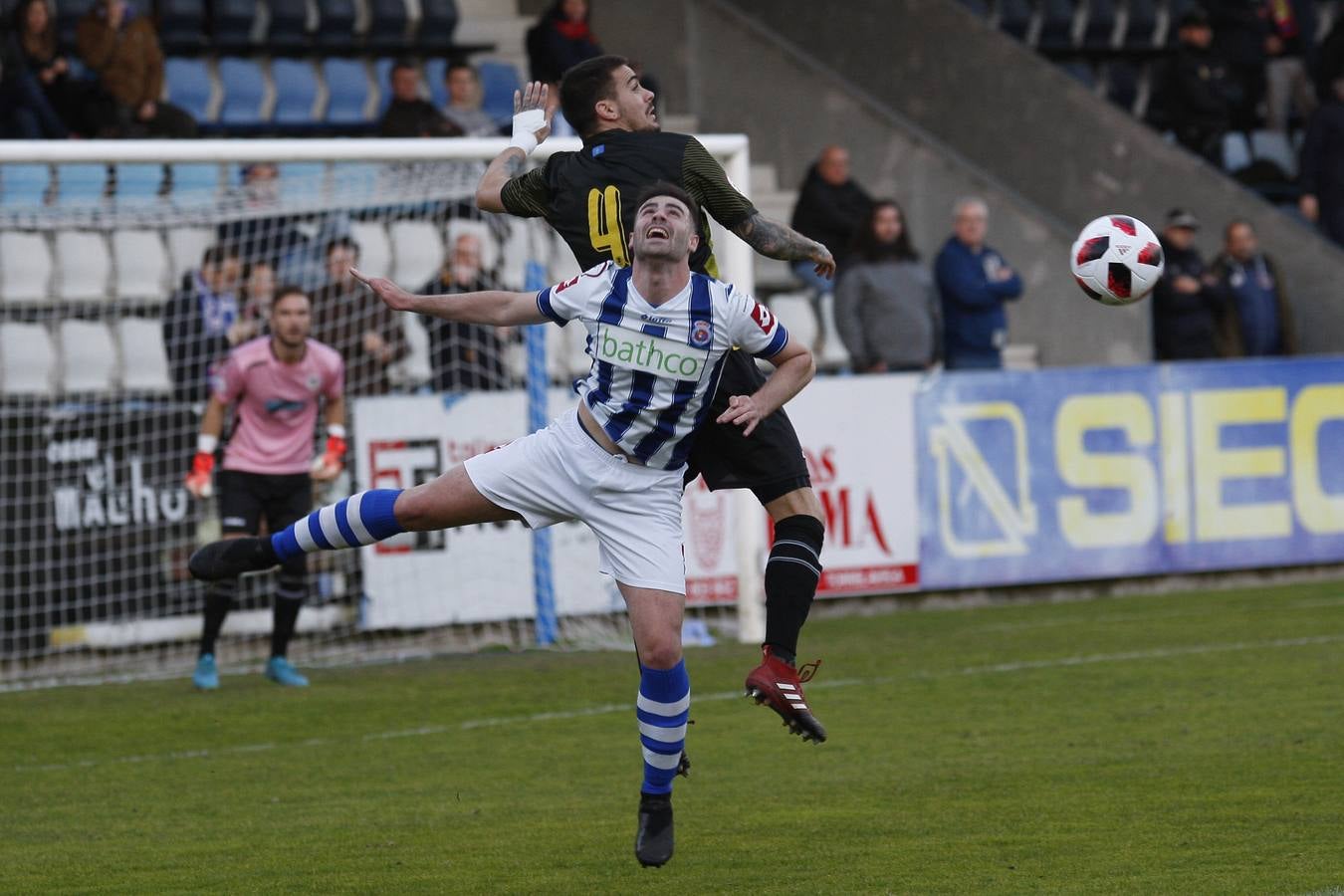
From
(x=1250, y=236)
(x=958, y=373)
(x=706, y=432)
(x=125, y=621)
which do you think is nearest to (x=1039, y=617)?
(x=958, y=373)

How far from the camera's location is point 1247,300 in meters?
15.9

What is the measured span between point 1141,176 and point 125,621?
9183 millimetres

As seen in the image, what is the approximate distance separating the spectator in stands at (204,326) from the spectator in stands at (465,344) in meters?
1.20

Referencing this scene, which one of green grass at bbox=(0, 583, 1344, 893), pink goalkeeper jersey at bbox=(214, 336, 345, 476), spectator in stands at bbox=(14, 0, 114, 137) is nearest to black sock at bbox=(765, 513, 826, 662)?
green grass at bbox=(0, 583, 1344, 893)

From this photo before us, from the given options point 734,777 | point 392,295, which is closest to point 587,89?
point 392,295

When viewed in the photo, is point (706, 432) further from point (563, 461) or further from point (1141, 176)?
point (1141, 176)

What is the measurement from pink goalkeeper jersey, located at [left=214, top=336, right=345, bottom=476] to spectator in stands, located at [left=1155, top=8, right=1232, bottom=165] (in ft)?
33.5

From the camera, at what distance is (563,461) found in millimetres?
6121

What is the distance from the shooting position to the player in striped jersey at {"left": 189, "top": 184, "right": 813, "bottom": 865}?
590 centimetres

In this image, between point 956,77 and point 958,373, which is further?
point 956,77

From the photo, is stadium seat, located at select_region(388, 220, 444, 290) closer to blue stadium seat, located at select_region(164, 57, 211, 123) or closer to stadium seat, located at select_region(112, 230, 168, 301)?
stadium seat, located at select_region(112, 230, 168, 301)

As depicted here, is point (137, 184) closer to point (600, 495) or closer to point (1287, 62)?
point (600, 495)

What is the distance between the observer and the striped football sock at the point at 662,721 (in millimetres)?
5961

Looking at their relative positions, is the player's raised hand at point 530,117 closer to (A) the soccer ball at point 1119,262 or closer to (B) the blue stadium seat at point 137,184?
(A) the soccer ball at point 1119,262
